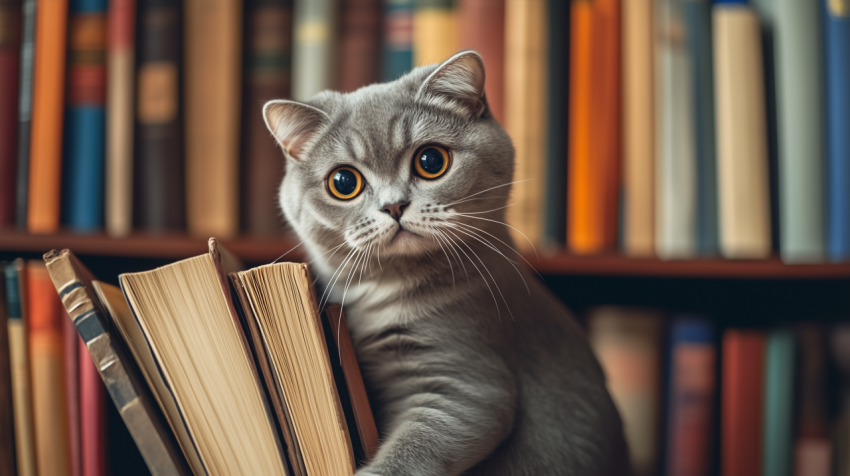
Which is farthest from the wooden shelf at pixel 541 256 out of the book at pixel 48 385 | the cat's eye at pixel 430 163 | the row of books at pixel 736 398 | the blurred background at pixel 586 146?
the cat's eye at pixel 430 163

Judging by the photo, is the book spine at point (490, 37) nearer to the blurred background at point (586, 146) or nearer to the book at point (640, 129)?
the blurred background at point (586, 146)

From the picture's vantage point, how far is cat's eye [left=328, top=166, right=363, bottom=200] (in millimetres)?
579

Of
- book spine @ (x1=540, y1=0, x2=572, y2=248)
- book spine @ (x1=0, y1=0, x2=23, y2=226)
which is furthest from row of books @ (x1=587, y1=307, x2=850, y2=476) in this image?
book spine @ (x1=0, y1=0, x2=23, y2=226)

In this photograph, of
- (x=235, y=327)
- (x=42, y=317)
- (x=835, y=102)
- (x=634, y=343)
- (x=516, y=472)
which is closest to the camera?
(x=235, y=327)

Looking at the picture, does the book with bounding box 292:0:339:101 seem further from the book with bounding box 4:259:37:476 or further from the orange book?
the book with bounding box 4:259:37:476

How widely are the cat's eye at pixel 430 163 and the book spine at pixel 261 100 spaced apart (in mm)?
438

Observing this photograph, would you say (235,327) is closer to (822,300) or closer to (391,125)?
(391,125)

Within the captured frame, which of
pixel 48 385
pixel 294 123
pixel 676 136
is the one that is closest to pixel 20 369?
pixel 48 385

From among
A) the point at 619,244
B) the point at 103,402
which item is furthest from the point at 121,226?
the point at 619,244

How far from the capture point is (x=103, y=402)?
0.56 m

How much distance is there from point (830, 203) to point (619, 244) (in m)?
0.33

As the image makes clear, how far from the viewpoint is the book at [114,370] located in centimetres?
40

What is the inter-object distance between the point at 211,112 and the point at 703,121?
842 mm

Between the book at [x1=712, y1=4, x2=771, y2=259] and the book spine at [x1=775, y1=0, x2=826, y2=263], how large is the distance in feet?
0.11
